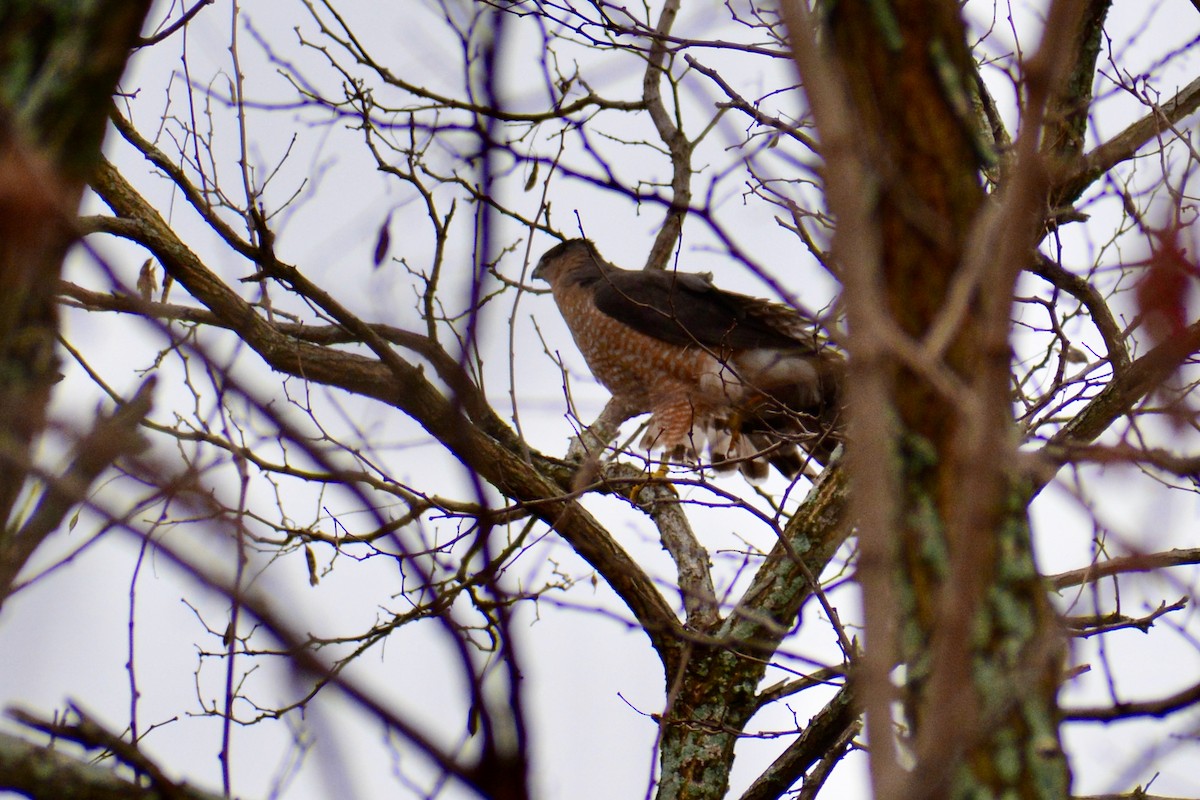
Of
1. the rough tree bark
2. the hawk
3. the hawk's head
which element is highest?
the hawk's head

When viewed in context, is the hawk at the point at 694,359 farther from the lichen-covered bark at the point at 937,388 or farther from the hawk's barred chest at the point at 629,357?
the lichen-covered bark at the point at 937,388

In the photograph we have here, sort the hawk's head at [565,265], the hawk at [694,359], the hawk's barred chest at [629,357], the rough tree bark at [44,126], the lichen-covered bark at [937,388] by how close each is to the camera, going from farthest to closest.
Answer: the hawk's head at [565,265] → the hawk's barred chest at [629,357] → the hawk at [694,359] → the lichen-covered bark at [937,388] → the rough tree bark at [44,126]

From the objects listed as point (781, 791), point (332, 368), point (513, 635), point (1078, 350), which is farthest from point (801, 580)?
point (513, 635)

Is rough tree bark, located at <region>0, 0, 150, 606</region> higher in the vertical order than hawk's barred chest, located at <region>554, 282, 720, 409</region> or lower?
lower

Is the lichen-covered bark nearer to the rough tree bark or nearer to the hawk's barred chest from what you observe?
the rough tree bark

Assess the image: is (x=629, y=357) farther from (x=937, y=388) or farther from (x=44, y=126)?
(x=44, y=126)

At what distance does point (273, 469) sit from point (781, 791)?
2.14 m

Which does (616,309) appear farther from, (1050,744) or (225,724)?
(1050,744)

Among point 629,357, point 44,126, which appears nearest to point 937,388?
point 44,126

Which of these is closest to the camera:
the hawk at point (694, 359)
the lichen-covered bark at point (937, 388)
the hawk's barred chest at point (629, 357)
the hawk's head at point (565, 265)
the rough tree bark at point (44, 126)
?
the rough tree bark at point (44, 126)

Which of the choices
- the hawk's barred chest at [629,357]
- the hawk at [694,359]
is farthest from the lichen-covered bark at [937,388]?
the hawk's barred chest at [629,357]

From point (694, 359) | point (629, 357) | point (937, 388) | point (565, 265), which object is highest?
point (565, 265)

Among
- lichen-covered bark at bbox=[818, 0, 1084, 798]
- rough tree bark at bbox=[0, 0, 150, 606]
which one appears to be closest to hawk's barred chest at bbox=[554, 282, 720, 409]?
lichen-covered bark at bbox=[818, 0, 1084, 798]

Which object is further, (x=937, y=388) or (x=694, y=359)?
(x=694, y=359)
